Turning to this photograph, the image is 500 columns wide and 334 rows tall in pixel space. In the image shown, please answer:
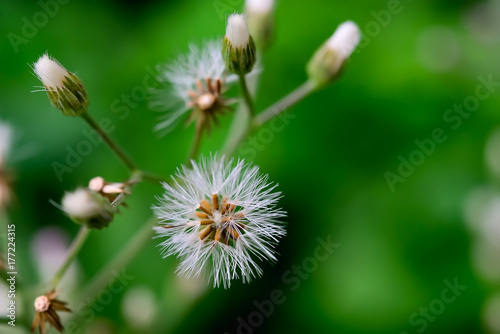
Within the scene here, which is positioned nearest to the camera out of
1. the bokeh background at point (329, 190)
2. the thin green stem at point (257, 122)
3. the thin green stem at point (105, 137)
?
the thin green stem at point (105, 137)

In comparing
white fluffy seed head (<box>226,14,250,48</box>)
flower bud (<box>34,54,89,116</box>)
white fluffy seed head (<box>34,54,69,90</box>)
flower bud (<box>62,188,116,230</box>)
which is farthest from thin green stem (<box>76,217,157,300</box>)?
white fluffy seed head (<box>226,14,250,48</box>)

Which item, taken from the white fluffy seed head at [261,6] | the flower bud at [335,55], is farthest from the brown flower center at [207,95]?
the white fluffy seed head at [261,6]

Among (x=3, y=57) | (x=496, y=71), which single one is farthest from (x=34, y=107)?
(x=496, y=71)

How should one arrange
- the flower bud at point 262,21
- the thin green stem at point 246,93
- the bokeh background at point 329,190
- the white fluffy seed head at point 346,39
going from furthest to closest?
the bokeh background at point 329,190
the flower bud at point 262,21
the white fluffy seed head at point 346,39
the thin green stem at point 246,93

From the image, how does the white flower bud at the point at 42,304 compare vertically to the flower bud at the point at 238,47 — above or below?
below

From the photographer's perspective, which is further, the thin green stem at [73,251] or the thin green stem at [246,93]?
the thin green stem at [246,93]

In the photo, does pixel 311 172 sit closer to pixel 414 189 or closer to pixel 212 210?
pixel 414 189

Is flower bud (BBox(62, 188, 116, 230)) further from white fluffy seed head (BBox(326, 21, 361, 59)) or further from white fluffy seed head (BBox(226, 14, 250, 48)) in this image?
white fluffy seed head (BBox(326, 21, 361, 59))

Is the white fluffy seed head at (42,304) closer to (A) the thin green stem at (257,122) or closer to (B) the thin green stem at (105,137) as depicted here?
(B) the thin green stem at (105,137)
